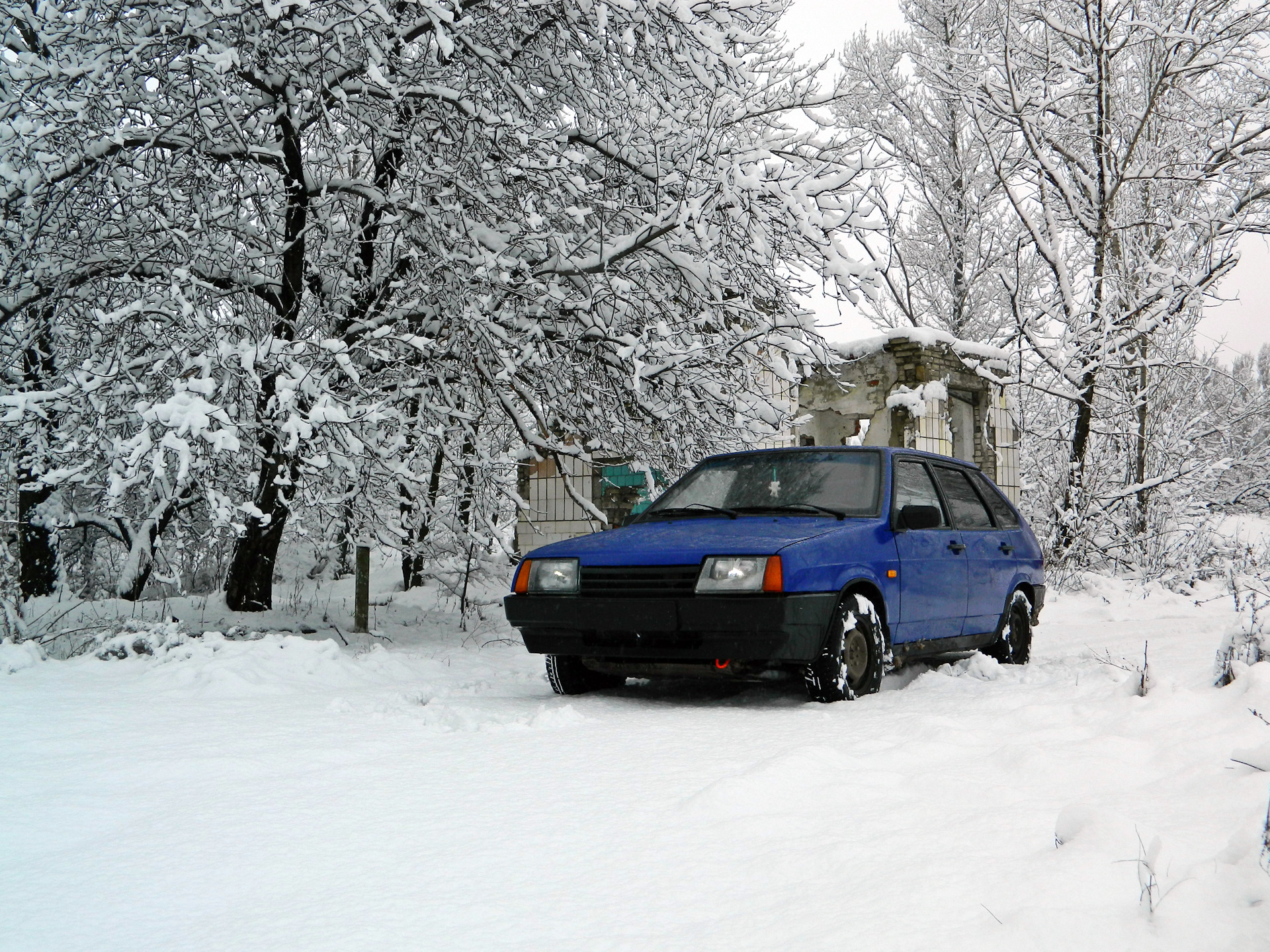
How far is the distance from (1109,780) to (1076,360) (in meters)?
12.7

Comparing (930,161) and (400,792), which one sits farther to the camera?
(930,161)

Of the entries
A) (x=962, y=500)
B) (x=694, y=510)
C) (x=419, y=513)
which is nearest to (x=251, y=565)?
(x=419, y=513)

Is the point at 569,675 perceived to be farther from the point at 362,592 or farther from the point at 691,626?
the point at 362,592

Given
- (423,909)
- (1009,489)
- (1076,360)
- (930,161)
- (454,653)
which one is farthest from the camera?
(930,161)

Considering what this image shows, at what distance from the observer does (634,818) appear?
10.1 feet

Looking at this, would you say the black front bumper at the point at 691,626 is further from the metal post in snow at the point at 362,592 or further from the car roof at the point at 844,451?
the metal post in snow at the point at 362,592

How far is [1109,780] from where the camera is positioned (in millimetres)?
3387

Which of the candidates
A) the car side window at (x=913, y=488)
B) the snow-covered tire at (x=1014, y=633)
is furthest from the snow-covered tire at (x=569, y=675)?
the snow-covered tire at (x=1014, y=633)

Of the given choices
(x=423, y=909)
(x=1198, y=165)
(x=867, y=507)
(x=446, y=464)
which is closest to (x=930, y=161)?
(x=1198, y=165)

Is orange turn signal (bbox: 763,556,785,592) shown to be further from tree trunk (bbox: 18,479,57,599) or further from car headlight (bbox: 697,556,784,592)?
tree trunk (bbox: 18,479,57,599)

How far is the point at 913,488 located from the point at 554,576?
91.5 inches

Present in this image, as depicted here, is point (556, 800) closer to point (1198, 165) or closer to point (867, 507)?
point (867, 507)

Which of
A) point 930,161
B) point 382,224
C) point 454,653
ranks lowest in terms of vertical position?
point 454,653

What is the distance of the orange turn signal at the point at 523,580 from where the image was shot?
548 cm
